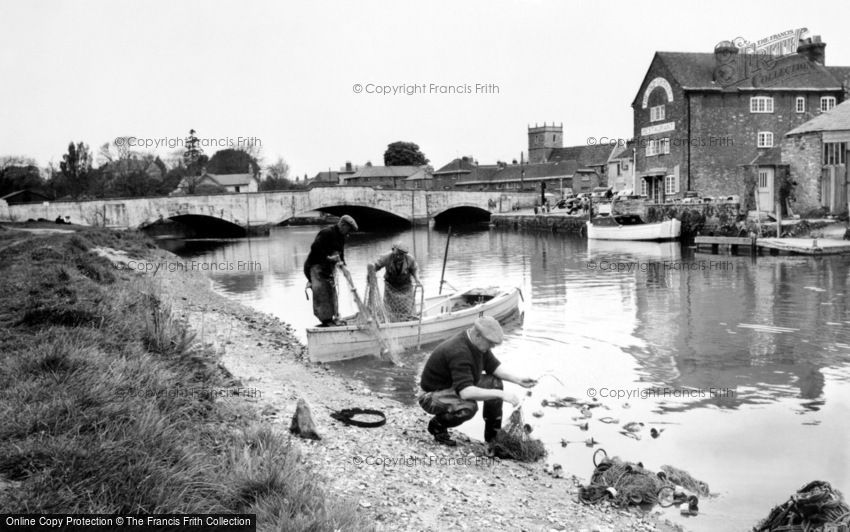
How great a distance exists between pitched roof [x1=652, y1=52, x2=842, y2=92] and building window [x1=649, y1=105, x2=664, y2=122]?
2.66 metres

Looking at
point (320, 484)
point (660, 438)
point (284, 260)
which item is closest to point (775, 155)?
point (284, 260)

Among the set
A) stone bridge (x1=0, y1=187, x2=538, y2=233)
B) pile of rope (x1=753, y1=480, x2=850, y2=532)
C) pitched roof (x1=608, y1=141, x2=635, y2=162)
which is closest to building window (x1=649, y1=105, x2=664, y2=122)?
pitched roof (x1=608, y1=141, x2=635, y2=162)

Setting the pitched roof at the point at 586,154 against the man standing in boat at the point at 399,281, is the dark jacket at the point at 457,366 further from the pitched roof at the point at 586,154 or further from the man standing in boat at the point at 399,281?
the pitched roof at the point at 586,154

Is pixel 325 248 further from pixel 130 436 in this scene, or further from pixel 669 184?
pixel 669 184

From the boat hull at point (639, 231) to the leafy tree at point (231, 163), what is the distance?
9278 centimetres

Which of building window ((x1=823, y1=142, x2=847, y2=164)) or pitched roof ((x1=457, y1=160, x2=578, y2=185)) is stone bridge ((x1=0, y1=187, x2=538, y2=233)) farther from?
building window ((x1=823, y1=142, x2=847, y2=164))

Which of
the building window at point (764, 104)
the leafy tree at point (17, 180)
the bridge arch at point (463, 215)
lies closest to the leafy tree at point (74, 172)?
the leafy tree at point (17, 180)

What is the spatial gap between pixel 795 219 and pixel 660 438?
33.0 m

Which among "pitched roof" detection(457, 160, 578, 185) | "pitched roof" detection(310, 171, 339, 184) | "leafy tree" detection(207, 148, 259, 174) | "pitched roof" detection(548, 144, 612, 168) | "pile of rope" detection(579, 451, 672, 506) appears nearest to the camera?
"pile of rope" detection(579, 451, 672, 506)

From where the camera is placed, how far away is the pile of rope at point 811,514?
6.27m

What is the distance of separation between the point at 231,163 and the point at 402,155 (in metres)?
31.0

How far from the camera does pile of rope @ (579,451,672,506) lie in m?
7.40

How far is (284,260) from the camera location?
3934 cm

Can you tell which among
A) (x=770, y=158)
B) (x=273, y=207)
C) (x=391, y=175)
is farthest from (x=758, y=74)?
(x=391, y=175)
